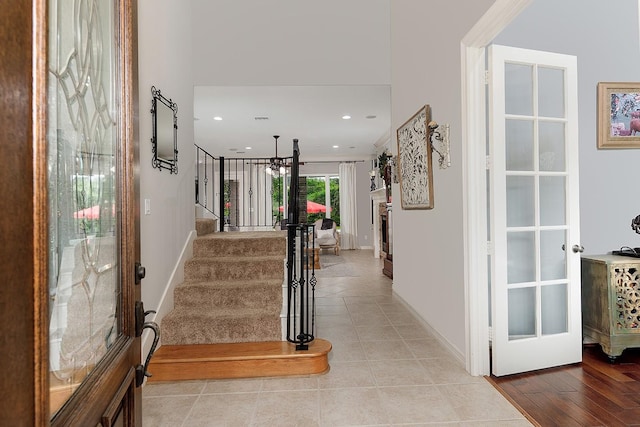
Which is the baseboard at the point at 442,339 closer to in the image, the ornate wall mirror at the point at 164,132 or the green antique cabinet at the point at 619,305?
the green antique cabinet at the point at 619,305

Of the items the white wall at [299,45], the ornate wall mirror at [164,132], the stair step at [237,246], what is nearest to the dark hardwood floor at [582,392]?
the stair step at [237,246]

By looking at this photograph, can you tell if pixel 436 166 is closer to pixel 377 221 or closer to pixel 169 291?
pixel 169 291

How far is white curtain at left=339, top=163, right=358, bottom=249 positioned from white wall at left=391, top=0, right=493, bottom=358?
6.08 metres

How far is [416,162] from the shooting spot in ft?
11.7

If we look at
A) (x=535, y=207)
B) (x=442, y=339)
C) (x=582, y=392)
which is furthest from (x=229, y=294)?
(x=582, y=392)

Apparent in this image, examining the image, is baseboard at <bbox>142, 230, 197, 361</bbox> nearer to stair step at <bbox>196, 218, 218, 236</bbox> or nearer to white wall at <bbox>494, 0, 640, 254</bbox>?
stair step at <bbox>196, 218, 218, 236</bbox>

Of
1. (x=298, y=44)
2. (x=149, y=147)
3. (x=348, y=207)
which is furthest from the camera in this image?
(x=348, y=207)

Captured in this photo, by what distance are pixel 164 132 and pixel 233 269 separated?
4.64 ft

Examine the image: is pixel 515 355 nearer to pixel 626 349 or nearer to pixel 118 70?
pixel 626 349

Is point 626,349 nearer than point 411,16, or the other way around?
point 626,349

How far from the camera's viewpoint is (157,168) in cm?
298

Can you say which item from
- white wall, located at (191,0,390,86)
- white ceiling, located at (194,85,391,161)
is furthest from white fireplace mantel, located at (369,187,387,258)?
white wall, located at (191,0,390,86)

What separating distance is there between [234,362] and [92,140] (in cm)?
210

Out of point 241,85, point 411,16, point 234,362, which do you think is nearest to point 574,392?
point 234,362
